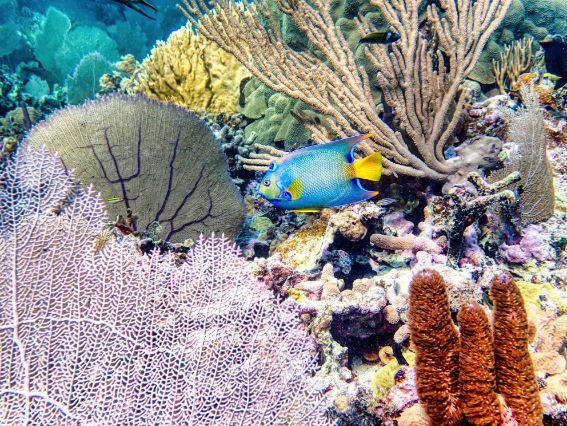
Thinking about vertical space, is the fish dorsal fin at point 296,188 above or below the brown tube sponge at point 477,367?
above

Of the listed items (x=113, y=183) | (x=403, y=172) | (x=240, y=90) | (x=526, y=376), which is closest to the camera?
(x=526, y=376)

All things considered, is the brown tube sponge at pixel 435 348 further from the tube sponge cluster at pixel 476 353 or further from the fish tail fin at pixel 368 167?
the fish tail fin at pixel 368 167

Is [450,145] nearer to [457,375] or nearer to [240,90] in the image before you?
[457,375]

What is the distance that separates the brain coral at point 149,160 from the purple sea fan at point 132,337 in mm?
1349

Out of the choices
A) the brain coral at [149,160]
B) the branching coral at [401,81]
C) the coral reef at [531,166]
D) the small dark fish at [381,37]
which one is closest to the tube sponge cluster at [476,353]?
the branching coral at [401,81]

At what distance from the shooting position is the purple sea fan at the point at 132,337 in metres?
1.94

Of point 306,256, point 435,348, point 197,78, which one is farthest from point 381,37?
point 197,78

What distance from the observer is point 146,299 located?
7.04 feet

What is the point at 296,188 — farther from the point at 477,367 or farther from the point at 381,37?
the point at 381,37

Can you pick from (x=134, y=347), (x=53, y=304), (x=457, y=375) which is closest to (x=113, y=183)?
(x=53, y=304)

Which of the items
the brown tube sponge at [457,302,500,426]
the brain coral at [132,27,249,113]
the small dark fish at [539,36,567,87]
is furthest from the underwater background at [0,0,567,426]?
the small dark fish at [539,36,567,87]

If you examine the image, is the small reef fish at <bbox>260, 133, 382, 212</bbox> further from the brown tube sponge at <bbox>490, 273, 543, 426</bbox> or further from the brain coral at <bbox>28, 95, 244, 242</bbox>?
the brain coral at <bbox>28, 95, 244, 242</bbox>

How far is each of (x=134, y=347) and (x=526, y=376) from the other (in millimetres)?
1934

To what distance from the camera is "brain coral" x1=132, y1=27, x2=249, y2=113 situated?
20.1ft
